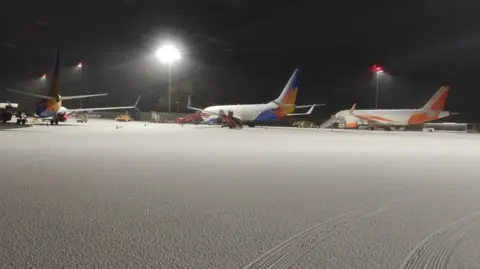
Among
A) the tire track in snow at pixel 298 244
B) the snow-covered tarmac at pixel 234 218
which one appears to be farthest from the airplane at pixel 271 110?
the tire track in snow at pixel 298 244

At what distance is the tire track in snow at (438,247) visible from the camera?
3.66m

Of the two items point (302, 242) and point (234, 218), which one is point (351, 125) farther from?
point (302, 242)

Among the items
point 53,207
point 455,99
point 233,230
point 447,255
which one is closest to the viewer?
point 447,255

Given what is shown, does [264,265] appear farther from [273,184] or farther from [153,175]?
[153,175]

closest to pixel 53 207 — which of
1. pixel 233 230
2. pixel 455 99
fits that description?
pixel 233 230

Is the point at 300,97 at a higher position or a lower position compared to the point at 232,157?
higher

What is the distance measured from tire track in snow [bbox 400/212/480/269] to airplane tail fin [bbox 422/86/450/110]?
44103 mm

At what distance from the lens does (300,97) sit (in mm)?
91688

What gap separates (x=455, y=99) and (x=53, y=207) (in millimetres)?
86607

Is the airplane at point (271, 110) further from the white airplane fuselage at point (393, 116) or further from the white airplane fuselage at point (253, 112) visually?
the white airplane fuselage at point (393, 116)

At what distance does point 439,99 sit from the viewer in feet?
146

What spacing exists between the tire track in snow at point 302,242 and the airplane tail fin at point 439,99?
4397 cm

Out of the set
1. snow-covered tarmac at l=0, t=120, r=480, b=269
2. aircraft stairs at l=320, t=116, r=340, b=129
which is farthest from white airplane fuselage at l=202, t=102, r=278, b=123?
snow-covered tarmac at l=0, t=120, r=480, b=269

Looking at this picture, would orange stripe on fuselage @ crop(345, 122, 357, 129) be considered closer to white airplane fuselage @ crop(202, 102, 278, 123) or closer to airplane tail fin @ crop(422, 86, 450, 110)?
airplane tail fin @ crop(422, 86, 450, 110)
